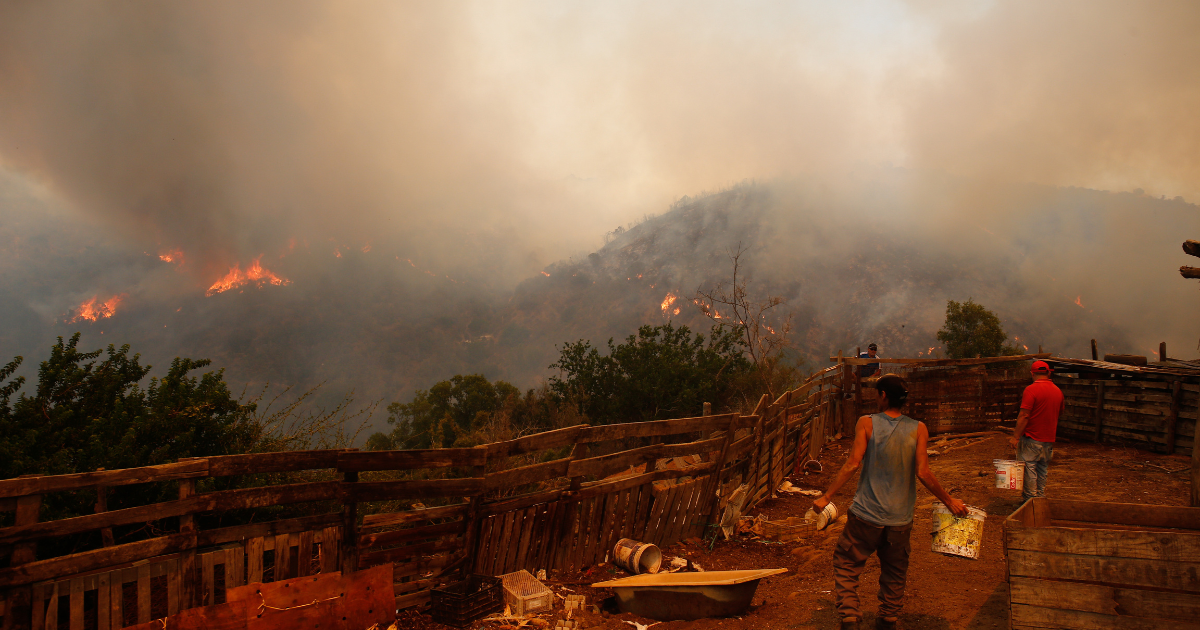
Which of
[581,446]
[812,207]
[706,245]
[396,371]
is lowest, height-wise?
[396,371]

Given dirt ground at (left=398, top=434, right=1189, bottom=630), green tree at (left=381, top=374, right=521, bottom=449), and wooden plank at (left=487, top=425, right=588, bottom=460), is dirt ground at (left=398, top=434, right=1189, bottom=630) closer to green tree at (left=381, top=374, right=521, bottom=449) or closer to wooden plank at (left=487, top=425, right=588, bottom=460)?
wooden plank at (left=487, top=425, right=588, bottom=460)

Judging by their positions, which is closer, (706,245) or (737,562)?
(737,562)

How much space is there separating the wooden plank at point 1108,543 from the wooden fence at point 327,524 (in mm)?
3724

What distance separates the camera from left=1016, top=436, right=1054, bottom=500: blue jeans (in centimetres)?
695

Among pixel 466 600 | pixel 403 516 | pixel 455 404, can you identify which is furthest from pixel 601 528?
pixel 455 404

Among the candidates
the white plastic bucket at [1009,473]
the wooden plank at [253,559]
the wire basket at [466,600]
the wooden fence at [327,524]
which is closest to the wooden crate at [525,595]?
the wire basket at [466,600]

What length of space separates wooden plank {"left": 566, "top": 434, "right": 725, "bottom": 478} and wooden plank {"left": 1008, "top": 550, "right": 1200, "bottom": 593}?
359cm

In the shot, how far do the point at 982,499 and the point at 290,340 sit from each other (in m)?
137

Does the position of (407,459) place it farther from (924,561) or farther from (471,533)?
(924,561)

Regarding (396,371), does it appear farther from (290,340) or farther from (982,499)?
(982,499)

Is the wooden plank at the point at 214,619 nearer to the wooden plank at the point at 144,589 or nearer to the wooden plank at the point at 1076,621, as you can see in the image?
the wooden plank at the point at 144,589

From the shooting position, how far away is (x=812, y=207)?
132375 millimetres

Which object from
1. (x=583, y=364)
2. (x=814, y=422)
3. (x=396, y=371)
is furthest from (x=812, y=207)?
(x=814, y=422)

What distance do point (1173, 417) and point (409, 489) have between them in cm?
1531
